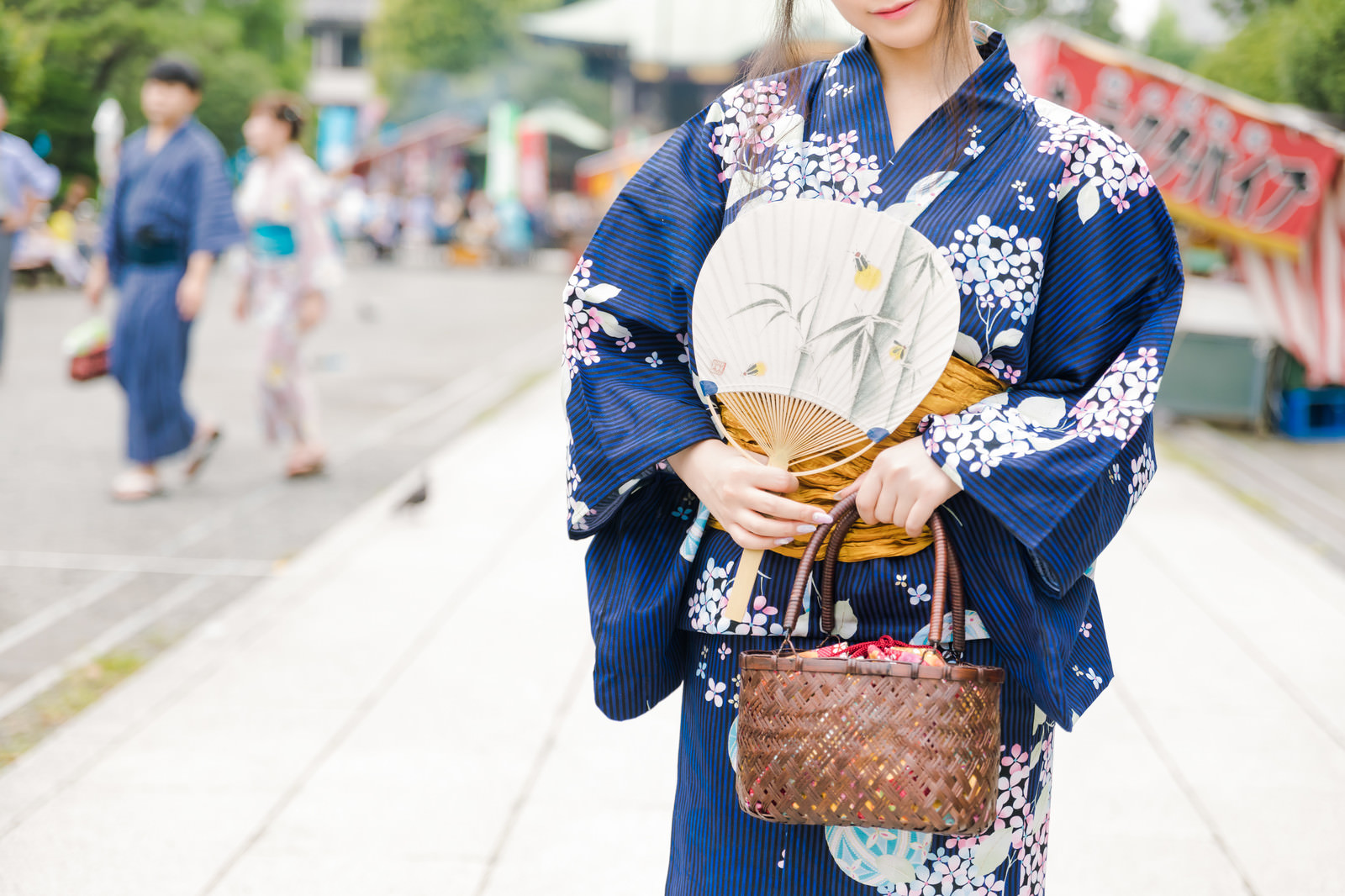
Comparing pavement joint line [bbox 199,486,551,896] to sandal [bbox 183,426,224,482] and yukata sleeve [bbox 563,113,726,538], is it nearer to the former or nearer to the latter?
yukata sleeve [bbox 563,113,726,538]

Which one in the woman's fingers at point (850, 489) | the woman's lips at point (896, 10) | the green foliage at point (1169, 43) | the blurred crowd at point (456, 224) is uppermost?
the green foliage at point (1169, 43)

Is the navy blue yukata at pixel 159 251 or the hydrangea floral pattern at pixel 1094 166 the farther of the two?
the navy blue yukata at pixel 159 251

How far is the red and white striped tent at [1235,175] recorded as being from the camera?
23.0ft

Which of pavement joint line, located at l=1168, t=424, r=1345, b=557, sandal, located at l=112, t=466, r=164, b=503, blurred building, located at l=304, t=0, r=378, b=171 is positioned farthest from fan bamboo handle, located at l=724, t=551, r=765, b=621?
blurred building, located at l=304, t=0, r=378, b=171

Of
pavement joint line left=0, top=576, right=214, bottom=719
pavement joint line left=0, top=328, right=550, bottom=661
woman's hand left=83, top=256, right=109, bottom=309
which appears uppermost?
woman's hand left=83, top=256, right=109, bottom=309

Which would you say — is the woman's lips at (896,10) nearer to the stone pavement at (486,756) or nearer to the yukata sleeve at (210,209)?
the stone pavement at (486,756)

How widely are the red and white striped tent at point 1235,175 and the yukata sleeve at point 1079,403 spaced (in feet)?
19.9

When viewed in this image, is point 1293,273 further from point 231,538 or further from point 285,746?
point 285,746

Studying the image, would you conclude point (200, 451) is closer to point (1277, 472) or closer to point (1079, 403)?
point (1079, 403)

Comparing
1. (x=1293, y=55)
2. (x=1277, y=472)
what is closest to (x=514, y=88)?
(x=1277, y=472)

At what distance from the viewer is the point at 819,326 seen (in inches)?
54.6

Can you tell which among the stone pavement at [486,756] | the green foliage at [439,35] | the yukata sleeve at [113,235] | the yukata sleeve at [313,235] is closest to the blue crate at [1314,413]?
the stone pavement at [486,756]

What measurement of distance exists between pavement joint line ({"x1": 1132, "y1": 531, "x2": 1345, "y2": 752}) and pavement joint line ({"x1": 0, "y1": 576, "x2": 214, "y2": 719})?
3318 millimetres

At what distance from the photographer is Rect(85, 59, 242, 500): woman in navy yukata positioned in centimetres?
538
